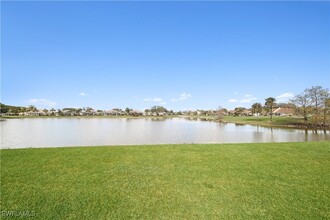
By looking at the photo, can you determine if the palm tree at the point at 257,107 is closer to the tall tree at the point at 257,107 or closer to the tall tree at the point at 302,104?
the tall tree at the point at 257,107

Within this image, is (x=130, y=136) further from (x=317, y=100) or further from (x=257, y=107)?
(x=257, y=107)

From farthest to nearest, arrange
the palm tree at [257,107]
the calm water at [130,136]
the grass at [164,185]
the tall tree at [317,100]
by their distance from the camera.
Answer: the palm tree at [257,107], the tall tree at [317,100], the calm water at [130,136], the grass at [164,185]

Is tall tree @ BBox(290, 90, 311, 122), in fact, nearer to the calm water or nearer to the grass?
the calm water

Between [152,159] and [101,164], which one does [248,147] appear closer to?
[152,159]

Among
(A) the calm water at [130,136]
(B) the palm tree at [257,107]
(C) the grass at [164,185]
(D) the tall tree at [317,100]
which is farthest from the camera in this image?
(B) the palm tree at [257,107]

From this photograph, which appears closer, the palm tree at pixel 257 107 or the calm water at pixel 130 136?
the calm water at pixel 130 136

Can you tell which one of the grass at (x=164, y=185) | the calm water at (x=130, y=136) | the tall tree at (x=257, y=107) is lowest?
the calm water at (x=130, y=136)

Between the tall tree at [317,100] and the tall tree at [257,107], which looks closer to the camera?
the tall tree at [317,100]

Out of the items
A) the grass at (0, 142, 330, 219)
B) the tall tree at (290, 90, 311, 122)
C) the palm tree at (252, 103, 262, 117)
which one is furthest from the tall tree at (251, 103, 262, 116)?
the grass at (0, 142, 330, 219)

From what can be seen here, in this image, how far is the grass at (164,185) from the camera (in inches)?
207

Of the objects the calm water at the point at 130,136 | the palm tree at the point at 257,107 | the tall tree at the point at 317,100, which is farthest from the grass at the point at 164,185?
the palm tree at the point at 257,107

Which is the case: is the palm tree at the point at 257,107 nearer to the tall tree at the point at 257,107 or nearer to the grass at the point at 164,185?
the tall tree at the point at 257,107

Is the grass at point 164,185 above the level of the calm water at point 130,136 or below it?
above

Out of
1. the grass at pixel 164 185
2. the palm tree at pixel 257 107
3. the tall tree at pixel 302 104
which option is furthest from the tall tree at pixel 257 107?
the grass at pixel 164 185
